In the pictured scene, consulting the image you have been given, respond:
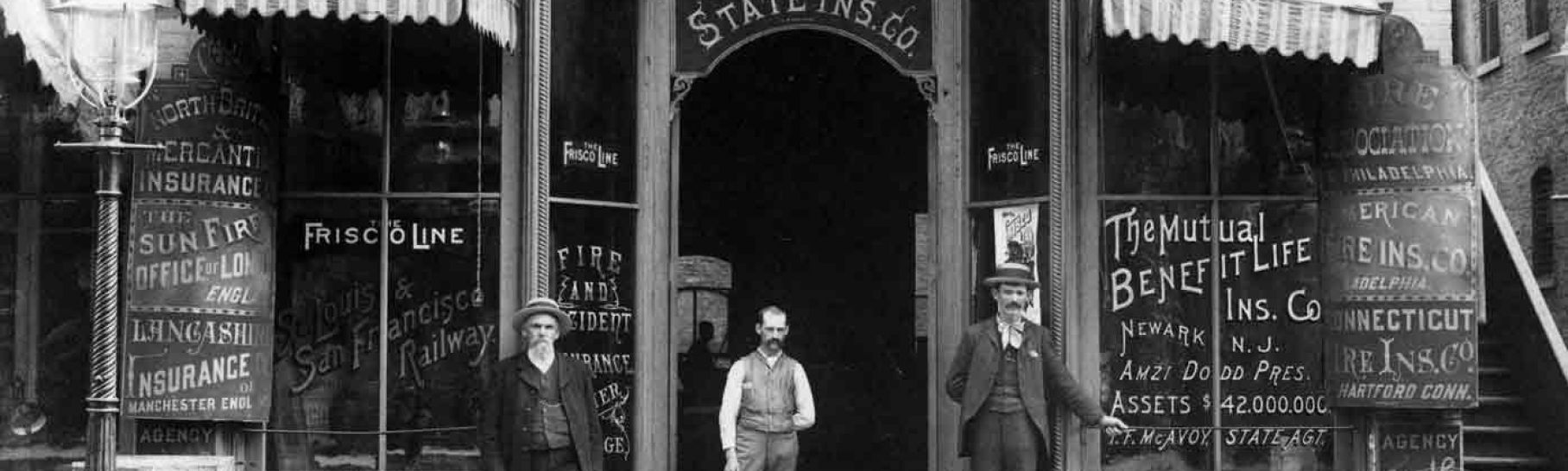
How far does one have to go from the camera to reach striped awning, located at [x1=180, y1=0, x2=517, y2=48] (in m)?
10.7

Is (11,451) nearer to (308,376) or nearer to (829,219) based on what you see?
(308,376)

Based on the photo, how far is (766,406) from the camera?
12.0 meters

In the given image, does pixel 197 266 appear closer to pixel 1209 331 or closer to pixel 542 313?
pixel 542 313

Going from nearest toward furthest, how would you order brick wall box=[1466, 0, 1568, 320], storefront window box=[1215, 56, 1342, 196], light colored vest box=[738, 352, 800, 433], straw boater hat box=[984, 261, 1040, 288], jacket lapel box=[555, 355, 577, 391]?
jacket lapel box=[555, 355, 577, 391] → straw boater hat box=[984, 261, 1040, 288] → light colored vest box=[738, 352, 800, 433] → storefront window box=[1215, 56, 1342, 196] → brick wall box=[1466, 0, 1568, 320]

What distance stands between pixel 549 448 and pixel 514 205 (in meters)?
1.64

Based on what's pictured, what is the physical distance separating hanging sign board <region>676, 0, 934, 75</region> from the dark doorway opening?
3.93 meters

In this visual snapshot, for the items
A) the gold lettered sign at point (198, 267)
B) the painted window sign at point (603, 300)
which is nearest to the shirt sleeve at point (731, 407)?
the painted window sign at point (603, 300)

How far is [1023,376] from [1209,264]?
5.30 ft

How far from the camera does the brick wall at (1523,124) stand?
2372 centimetres

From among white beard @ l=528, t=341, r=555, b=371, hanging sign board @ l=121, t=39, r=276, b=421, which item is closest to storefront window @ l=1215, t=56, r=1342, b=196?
white beard @ l=528, t=341, r=555, b=371

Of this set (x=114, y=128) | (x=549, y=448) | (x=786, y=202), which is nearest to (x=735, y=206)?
(x=786, y=202)

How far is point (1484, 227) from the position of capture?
16.5m

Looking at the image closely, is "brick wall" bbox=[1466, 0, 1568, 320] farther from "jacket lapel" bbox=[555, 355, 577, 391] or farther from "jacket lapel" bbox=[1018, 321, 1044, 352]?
"jacket lapel" bbox=[555, 355, 577, 391]

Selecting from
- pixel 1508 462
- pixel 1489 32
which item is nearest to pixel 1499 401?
pixel 1508 462
